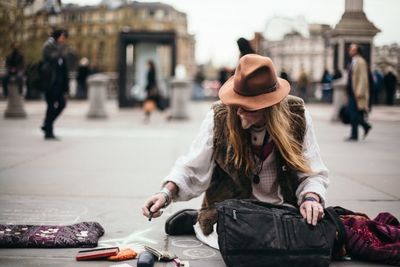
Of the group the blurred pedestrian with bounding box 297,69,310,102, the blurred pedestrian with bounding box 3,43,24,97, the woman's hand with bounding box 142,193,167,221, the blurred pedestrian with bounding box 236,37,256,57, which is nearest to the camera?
the woman's hand with bounding box 142,193,167,221

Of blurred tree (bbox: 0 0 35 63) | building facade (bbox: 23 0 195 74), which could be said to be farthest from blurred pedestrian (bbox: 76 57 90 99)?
building facade (bbox: 23 0 195 74)

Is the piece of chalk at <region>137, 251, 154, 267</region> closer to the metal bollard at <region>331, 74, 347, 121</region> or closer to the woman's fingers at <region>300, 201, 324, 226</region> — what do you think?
the woman's fingers at <region>300, 201, 324, 226</region>

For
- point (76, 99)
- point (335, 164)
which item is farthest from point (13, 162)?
point (76, 99)

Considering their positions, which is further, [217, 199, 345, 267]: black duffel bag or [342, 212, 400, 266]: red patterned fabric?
[342, 212, 400, 266]: red patterned fabric

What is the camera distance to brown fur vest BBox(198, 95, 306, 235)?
3387 millimetres

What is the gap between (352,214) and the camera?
357 cm

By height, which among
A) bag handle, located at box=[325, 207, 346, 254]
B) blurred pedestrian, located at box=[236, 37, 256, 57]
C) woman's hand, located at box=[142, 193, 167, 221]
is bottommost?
bag handle, located at box=[325, 207, 346, 254]

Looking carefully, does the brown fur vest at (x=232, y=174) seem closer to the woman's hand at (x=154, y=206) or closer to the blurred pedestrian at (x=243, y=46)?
the woman's hand at (x=154, y=206)

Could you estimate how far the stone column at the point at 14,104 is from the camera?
16.4 m

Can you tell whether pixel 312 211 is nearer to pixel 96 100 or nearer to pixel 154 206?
pixel 154 206

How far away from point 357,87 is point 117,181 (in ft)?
19.6

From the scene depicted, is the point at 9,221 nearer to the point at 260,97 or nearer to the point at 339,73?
the point at 260,97

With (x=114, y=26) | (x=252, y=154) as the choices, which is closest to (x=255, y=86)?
(x=252, y=154)

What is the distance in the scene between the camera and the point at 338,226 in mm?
3125
